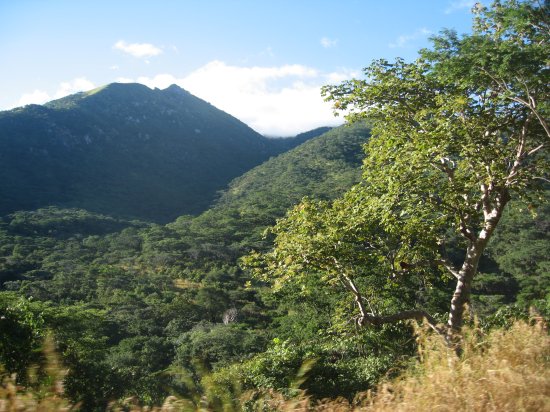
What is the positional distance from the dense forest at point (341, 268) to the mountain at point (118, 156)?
88.4 feet

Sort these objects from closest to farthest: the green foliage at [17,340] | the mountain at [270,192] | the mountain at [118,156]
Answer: the green foliage at [17,340] → the mountain at [270,192] → the mountain at [118,156]

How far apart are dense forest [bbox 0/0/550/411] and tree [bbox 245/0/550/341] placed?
0.05 m

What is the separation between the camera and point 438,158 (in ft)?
25.0

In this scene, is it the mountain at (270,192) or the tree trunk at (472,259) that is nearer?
the tree trunk at (472,259)

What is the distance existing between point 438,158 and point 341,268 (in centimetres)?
272

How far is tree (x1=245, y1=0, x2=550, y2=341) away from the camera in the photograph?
750 centimetres

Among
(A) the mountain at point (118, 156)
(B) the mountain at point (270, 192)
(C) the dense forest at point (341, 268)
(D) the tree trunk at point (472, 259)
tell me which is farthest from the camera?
(A) the mountain at point (118, 156)

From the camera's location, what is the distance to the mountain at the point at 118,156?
119 meters

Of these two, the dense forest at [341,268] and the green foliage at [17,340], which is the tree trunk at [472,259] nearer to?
the dense forest at [341,268]

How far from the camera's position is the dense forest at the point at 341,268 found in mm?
7461

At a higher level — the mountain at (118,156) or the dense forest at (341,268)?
the mountain at (118,156)

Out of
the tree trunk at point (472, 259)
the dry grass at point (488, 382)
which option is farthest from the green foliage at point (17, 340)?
the dry grass at point (488, 382)

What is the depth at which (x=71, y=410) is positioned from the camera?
2887 millimetres

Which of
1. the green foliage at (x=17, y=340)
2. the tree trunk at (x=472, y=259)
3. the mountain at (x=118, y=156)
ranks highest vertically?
the mountain at (x=118, y=156)
